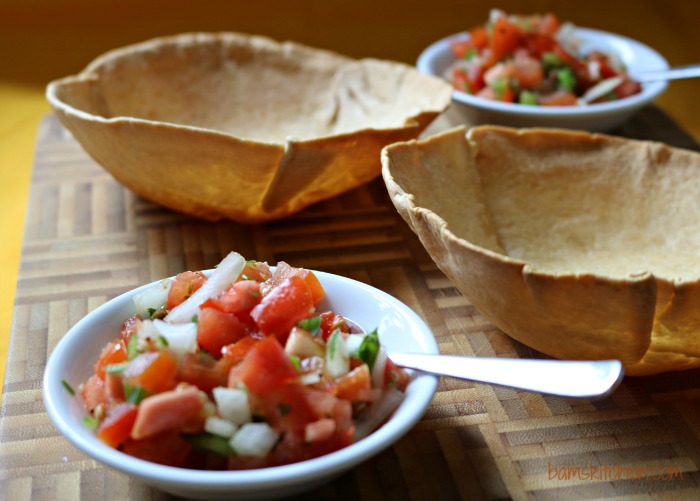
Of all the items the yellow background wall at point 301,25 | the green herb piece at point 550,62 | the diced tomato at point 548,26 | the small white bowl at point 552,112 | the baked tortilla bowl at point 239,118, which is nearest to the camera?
the baked tortilla bowl at point 239,118

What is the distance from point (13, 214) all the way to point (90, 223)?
0.32 m

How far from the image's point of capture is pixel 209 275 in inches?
51.6

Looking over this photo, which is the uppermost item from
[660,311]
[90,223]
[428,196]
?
[660,311]

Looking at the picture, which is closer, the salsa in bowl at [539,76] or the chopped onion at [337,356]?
the chopped onion at [337,356]

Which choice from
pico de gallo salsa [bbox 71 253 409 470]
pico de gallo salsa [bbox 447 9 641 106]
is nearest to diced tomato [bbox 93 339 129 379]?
pico de gallo salsa [bbox 71 253 409 470]

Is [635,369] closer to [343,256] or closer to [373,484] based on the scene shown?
[373,484]

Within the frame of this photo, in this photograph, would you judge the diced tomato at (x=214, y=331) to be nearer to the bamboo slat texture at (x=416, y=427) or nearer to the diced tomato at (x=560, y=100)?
the bamboo slat texture at (x=416, y=427)

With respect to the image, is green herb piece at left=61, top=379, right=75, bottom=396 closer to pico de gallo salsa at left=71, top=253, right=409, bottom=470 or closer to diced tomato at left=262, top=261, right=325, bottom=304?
pico de gallo salsa at left=71, top=253, right=409, bottom=470

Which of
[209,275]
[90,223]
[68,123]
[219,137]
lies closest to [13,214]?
[90,223]

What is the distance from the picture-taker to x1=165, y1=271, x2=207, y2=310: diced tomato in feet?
4.07

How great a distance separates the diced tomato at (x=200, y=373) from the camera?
1.06 metres

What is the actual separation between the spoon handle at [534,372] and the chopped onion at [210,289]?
25cm

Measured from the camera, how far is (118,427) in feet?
3.35

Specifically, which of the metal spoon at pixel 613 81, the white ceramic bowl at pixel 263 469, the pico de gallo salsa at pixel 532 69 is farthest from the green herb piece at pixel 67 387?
the metal spoon at pixel 613 81
